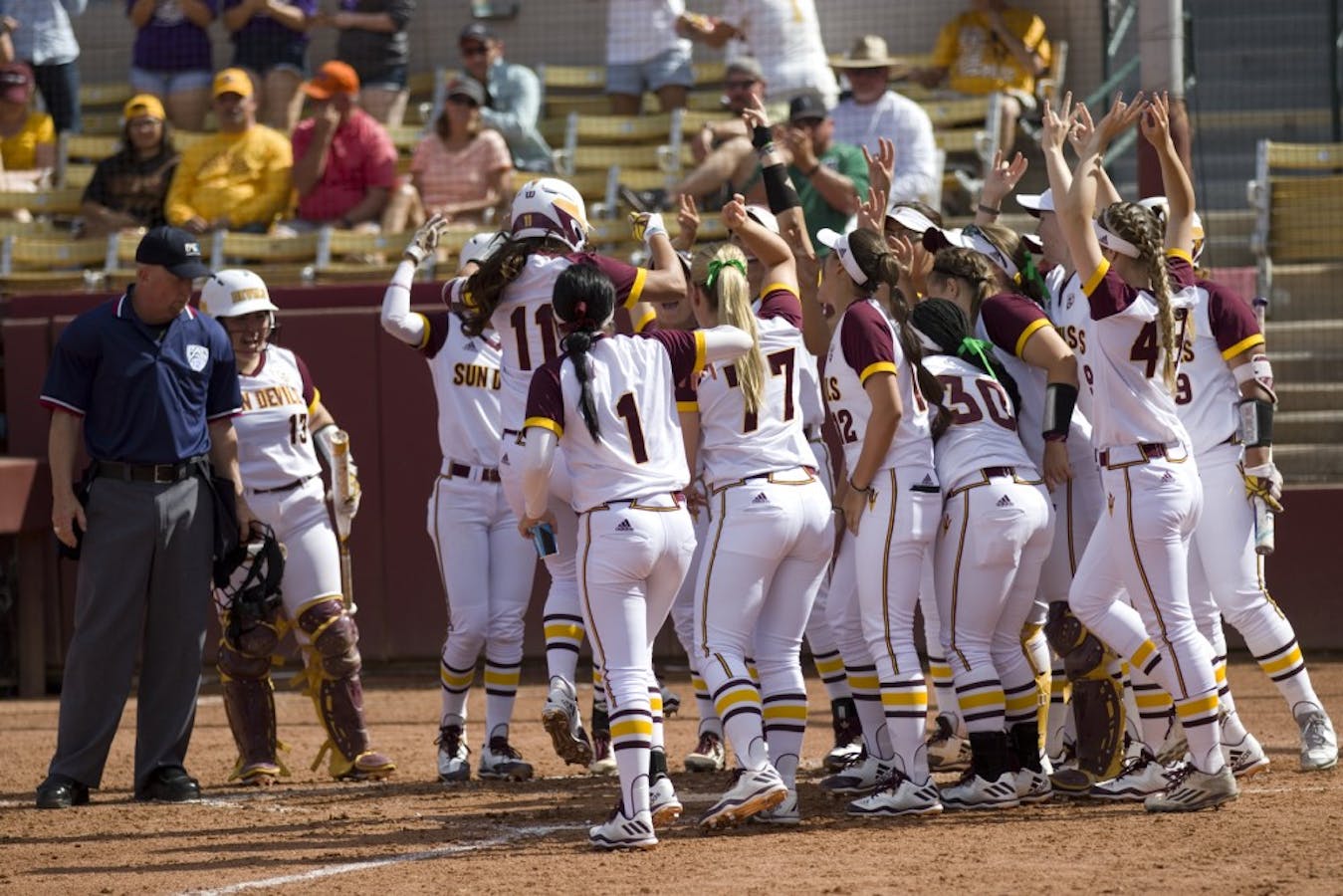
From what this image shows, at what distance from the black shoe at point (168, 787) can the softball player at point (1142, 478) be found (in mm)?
3472

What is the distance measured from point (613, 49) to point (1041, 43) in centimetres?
307

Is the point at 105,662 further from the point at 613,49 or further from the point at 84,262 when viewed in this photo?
the point at 613,49

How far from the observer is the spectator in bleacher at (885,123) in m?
11.2

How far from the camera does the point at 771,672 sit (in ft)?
21.2

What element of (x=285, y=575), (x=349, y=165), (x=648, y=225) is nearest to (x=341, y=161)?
(x=349, y=165)

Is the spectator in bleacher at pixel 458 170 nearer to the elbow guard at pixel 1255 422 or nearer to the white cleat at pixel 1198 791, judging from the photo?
the elbow guard at pixel 1255 422

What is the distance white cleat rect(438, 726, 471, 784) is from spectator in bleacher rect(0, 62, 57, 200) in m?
8.17

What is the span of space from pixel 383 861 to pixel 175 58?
982 cm

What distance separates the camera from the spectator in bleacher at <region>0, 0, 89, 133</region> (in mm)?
14516

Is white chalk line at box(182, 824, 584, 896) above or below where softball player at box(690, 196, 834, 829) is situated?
below

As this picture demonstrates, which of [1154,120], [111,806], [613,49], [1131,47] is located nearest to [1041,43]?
[1131,47]

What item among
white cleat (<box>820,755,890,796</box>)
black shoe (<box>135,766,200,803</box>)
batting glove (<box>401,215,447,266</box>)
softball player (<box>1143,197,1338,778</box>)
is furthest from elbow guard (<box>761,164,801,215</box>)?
black shoe (<box>135,766,200,803</box>)

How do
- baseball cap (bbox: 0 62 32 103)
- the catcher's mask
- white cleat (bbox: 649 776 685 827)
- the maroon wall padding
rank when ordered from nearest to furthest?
white cleat (bbox: 649 776 685 827), the catcher's mask, the maroon wall padding, baseball cap (bbox: 0 62 32 103)

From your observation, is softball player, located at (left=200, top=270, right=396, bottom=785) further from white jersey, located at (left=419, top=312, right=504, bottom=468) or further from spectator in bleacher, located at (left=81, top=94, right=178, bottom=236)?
spectator in bleacher, located at (left=81, top=94, right=178, bottom=236)
